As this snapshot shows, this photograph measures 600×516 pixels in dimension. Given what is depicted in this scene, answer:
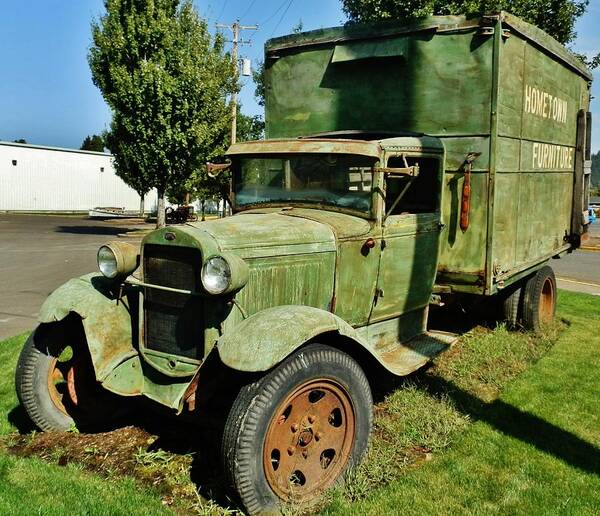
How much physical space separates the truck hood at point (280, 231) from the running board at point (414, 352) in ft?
3.25

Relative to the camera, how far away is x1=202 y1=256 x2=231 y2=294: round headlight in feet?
11.1

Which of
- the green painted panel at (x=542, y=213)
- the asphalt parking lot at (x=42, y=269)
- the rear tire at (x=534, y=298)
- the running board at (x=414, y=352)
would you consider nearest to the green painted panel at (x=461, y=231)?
the running board at (x=414, y=352)

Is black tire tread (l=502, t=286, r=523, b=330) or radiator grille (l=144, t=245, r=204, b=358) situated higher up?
radiator grille (l=144, t=245, r=204, b=358)

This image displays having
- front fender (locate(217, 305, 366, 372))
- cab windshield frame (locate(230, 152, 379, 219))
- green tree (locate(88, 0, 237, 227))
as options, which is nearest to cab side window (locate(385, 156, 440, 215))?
cab windshield frame (locate(230, 152, 379, 219))

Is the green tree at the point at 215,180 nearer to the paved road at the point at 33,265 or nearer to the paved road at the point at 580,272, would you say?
the paved road at the point at 33,265

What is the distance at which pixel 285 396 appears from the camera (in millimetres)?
3291

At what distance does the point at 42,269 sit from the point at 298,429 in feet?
37.9

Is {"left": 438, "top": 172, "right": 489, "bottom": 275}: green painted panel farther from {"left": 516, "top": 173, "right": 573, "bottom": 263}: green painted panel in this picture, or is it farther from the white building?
the white building

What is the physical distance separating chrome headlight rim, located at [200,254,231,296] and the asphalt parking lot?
4.82 metres

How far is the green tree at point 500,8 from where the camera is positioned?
14.6 m

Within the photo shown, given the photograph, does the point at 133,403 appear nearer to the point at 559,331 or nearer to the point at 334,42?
the point at 334,42

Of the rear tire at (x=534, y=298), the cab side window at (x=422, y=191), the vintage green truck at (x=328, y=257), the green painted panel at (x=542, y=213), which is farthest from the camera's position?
the rear tire at (x=534, y=298)

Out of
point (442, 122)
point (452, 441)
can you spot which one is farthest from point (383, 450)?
point (442, 122)

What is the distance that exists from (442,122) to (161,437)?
366cm
